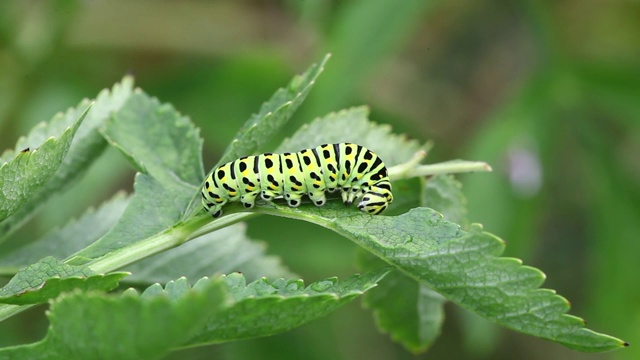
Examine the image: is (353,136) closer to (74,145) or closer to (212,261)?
(212,261)

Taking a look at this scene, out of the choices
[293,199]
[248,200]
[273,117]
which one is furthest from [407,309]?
[273,117]

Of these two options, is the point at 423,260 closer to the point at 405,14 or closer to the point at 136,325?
the point at 136,325

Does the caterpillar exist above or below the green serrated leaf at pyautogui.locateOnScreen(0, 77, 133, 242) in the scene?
below

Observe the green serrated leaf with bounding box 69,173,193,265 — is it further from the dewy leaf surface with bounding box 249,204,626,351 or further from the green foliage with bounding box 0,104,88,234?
the dewy leaf surface with bounding box 249,204,626,351

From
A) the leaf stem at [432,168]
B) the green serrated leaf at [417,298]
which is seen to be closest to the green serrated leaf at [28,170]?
the leaf stem at [432,168]

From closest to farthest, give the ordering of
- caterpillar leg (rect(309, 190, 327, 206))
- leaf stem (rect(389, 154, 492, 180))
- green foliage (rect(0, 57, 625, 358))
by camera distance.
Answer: green foliage (rect(0, 57, 625, 358)) → leaf stem (rect(389, 154, 492, 180)) → caterpillar leg (rect(309, 190, 327, 206))

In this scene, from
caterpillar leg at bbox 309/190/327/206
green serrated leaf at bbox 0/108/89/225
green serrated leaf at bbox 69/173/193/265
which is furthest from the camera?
caterpillar leg at bbox 309/190/327/206

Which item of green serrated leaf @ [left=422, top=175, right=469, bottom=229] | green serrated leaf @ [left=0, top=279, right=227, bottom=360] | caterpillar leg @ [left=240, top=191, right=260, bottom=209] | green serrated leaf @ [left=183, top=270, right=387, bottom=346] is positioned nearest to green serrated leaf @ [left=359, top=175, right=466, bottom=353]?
green serrated leaf @ [left=422, top=175, right=469, bottom=229]
